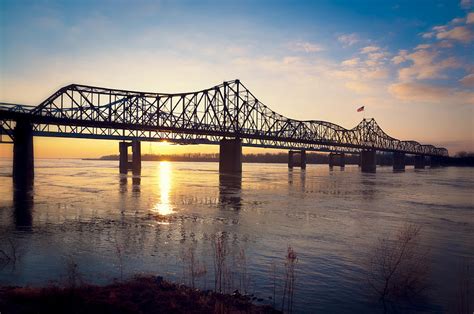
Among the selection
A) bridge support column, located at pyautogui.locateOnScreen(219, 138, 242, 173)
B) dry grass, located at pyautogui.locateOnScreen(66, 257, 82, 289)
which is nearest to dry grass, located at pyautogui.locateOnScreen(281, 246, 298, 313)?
dry grass, located at pyautogui.locateOnScreen(66, 257, 82, 289)

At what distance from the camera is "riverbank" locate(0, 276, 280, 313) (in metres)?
7.59

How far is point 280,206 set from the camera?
1126 inches

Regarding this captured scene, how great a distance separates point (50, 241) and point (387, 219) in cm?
1939

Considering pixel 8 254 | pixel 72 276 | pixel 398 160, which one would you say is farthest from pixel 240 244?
pixel 398 160

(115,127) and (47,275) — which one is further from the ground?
(115,127)

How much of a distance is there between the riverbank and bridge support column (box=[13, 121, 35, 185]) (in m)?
52.4

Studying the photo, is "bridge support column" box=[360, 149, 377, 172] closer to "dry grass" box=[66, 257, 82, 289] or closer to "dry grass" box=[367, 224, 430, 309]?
"dry grass" box=[367, 224, 430, 309]

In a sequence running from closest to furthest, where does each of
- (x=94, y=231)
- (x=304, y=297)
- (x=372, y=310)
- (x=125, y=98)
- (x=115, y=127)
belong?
(x=372, y=310) → (x=304, y=297) → (x=94, y=231) → (x=115, y=127) → (x=125, y=98)

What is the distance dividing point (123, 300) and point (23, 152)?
5664 cm

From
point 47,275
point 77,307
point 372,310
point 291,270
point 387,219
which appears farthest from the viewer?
point 387,219

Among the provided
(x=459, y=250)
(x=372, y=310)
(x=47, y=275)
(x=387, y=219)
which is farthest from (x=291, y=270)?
(x=387, y=219)

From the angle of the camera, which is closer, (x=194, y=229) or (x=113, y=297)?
(x=113, y=297)

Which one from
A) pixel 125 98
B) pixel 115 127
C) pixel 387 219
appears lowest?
pixel 387 219

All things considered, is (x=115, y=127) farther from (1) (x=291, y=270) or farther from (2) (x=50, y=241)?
(1) (x=291, y=270)
